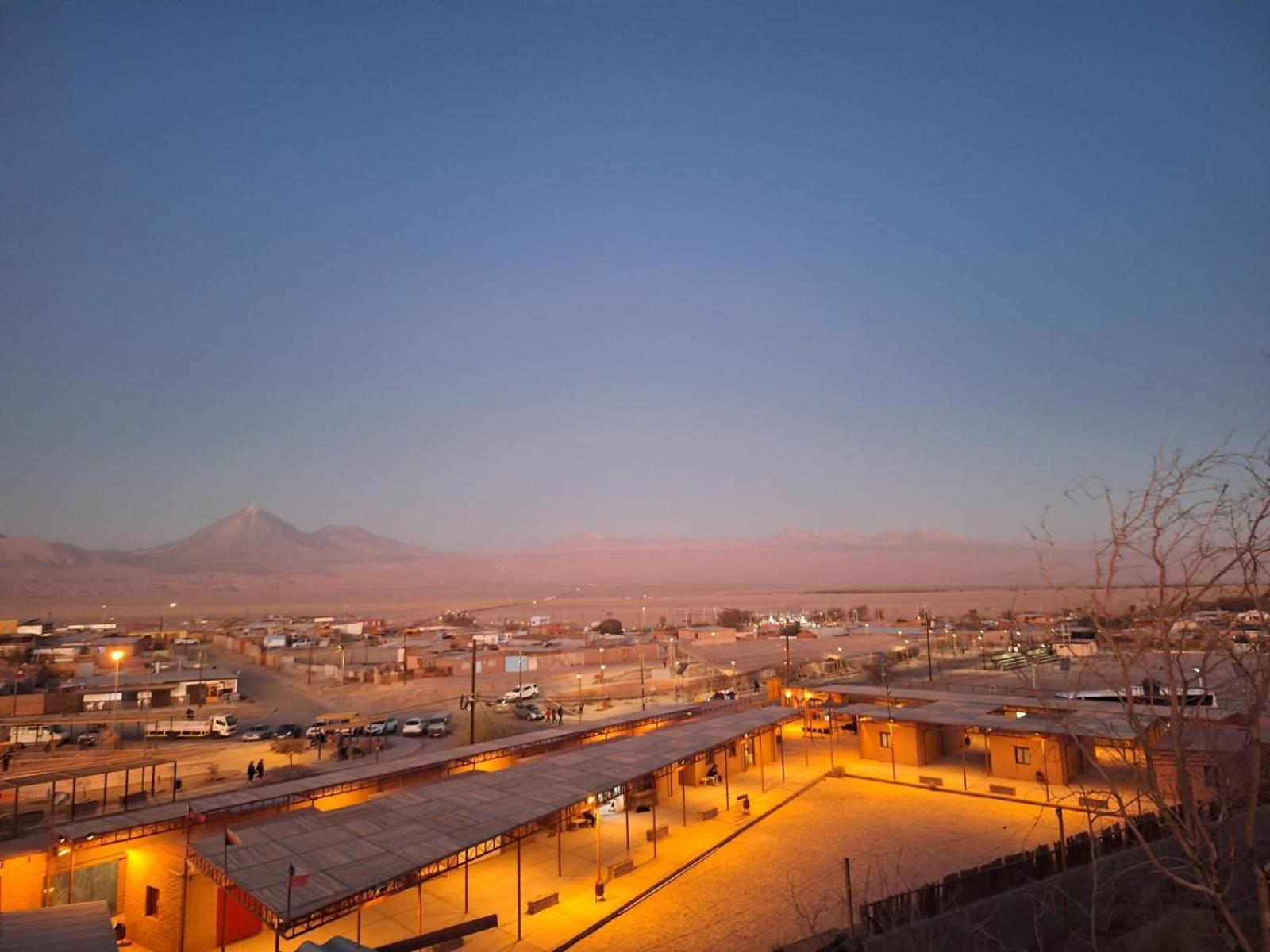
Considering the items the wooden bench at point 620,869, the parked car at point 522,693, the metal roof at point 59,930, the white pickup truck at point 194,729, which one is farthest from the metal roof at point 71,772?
the parked car at point 522,693

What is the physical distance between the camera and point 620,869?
15.3 metres

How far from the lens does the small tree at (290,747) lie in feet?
92.6

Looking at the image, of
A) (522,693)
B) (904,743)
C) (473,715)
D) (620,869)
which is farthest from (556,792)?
(522,693)

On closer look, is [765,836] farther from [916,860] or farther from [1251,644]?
[1251,644]

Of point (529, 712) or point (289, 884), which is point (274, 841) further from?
point (529, 712)

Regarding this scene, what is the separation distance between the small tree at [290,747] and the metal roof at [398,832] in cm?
1522

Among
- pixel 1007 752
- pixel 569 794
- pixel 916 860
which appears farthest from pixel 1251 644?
pixel 1007 752

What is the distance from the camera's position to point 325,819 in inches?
504

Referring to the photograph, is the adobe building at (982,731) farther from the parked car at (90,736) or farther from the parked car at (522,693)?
the parked car at (90,736)

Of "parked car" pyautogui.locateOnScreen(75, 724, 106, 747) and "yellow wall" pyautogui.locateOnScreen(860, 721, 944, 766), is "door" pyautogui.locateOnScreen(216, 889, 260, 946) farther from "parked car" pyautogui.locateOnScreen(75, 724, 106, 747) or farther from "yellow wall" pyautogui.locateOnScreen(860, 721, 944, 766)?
"parked car" pyautogui.locateOnScreen(75, 724, 106, 747)

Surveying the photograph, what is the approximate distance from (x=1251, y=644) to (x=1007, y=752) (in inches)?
791

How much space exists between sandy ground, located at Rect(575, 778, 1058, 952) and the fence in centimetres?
93

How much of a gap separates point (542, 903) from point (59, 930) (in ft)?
24.6

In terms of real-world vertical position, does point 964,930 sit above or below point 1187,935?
below
